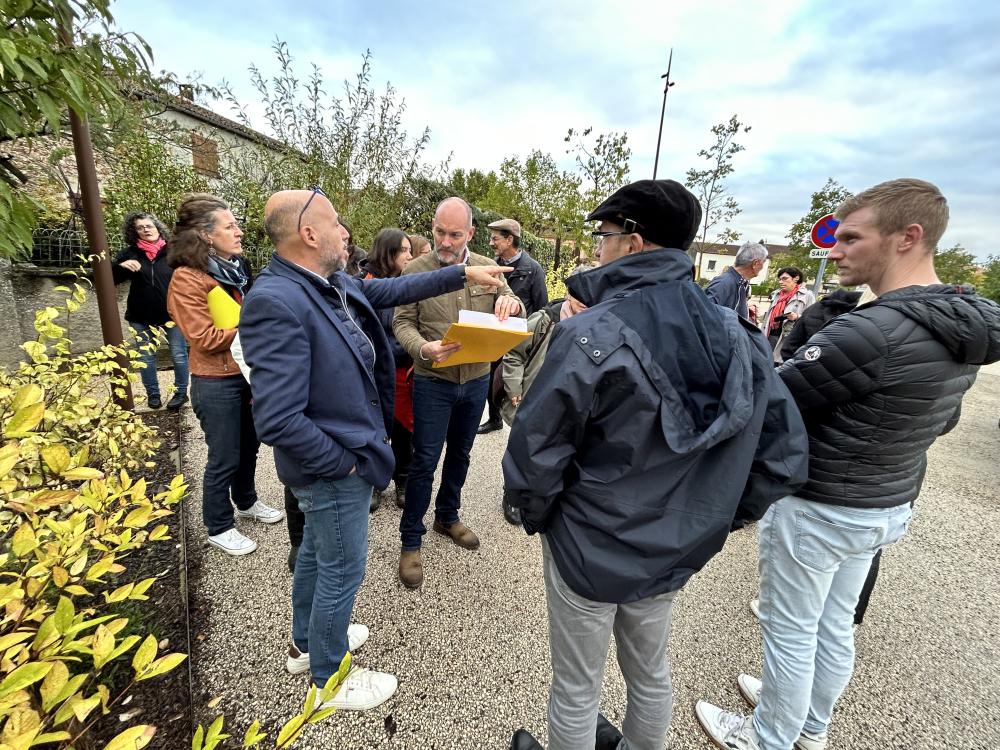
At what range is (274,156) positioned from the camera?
24.8ft

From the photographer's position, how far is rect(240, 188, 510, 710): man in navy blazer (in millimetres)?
1452

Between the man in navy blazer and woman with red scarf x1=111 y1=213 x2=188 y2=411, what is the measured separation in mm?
4092

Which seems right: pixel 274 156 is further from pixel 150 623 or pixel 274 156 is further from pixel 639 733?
pixel 639 733

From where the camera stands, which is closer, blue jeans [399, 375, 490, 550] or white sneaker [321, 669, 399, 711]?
white sneaker [321, 669, 399, 711]

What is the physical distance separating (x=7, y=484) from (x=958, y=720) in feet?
12.2

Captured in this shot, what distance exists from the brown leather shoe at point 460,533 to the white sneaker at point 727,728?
1572 millimetres

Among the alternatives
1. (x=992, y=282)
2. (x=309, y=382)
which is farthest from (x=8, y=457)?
(x=992, y=282)

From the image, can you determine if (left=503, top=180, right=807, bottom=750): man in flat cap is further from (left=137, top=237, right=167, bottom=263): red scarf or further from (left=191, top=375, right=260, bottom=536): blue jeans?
(left=137, top=237, right=167, bottom=263): red scarf

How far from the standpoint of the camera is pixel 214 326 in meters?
2.49

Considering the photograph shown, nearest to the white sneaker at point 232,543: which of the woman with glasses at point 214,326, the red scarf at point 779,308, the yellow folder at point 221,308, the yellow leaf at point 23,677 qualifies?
the woman with glasses at point 214,326

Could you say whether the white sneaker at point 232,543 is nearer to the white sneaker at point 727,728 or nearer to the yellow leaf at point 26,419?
the yellow leaf at point 26,419

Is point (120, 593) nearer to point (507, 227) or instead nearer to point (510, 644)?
point (510, 644)

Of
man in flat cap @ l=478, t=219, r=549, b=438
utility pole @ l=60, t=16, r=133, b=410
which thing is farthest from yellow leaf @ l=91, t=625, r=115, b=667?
man in flat cap @ l=478, t=219, r=549, b=438

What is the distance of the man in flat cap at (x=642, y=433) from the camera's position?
3.97 ft
